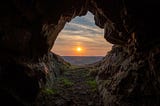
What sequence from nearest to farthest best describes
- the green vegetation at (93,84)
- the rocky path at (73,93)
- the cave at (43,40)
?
the cave at (43,40)
the rocky path at (73,93)
the green vegetation at (93,84)

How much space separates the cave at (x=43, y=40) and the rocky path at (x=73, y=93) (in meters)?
1.54

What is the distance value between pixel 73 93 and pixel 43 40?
20.7ft

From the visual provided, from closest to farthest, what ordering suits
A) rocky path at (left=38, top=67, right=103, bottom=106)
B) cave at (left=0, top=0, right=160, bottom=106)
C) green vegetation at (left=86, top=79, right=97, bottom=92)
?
cave at (left=0, top=0, right=160, bottom=106) → rocky path at (left=38, top=67, right=103, bottom=106) → green vegetation at (left=86, top=79, right=97, bottom=92)

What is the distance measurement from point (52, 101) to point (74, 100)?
1965 millimetres

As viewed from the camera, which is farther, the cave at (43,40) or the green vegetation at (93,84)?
the green vegetation at (93,84)

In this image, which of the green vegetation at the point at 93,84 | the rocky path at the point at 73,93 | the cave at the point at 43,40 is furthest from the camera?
the green vegetation at the point at 93,84

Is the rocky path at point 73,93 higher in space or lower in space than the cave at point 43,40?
lower

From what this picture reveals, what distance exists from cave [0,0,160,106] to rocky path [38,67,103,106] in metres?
1.54

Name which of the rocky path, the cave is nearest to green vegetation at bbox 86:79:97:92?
the rocky path

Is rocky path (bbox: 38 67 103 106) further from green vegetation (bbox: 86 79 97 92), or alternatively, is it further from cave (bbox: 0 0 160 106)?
cave (bbox: 0 0 160 106)

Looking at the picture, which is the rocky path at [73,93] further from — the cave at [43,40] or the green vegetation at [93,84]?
the cave at [43,40]

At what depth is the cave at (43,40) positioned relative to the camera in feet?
53.9

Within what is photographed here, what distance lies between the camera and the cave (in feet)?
53.9

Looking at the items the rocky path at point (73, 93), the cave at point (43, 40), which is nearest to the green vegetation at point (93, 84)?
the rocky path at point (73, 93)
